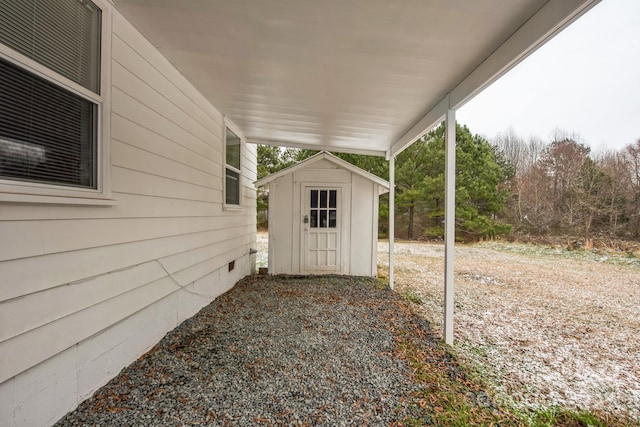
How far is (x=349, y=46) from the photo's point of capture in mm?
2238

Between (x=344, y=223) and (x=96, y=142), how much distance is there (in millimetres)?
4641

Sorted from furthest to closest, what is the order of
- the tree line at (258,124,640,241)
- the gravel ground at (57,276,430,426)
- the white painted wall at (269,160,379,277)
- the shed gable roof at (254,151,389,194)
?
the tree line at (258,124,640,241)
the white painted wall at (269,160,379,277)
the shed gable roof at (254,151,389,194)
the gravel ground at (57,276,430,426)

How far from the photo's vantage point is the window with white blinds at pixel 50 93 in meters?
1.32

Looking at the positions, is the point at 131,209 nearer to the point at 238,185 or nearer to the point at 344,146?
the point at 238,185

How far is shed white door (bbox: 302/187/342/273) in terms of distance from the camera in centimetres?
592

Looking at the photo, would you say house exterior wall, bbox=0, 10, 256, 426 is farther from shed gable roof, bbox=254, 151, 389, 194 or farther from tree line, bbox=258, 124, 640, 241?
tree line, bbox=258, 124, 640, 241

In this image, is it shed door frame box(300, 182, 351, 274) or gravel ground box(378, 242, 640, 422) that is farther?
shed door frame box(300, 182, 351, 274)

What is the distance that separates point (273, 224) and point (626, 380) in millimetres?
5205

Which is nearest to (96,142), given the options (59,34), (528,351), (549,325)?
(59,34)

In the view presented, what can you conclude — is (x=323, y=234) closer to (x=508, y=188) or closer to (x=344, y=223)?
(x=344, y=223)

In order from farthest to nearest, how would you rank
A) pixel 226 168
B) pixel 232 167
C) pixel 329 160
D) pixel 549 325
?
pixel 329 160
pixel 232 167
pixel 226 168
pixel 549 325

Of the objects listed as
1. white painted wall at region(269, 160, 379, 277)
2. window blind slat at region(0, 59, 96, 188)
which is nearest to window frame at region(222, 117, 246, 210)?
white painted wall at region(269, 160, 379, 277)

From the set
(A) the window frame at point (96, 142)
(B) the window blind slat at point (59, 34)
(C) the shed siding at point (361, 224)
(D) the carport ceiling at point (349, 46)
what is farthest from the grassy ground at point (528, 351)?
(B) the window blind slat at point (59, 34)

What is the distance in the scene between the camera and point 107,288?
188cm
